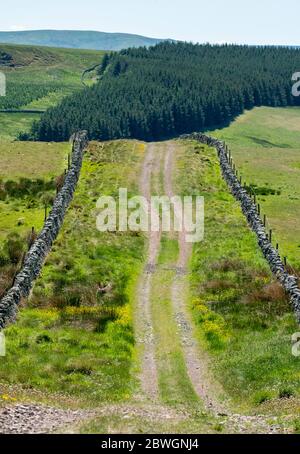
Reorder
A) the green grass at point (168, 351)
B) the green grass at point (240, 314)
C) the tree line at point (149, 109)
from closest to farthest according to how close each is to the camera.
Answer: the green grass at point (168, 351), the green grass at point (240, 314), the tree line at point (149, 109)

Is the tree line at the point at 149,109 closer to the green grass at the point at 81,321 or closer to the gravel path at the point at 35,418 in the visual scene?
the green grass at the point at 81,321

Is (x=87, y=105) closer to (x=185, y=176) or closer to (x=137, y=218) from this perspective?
(x=185, y=176)

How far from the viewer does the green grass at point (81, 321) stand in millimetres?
27188

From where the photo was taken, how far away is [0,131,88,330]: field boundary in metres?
32.7

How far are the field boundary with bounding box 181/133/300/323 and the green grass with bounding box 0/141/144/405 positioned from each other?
321 inches

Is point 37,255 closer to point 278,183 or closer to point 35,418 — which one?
point 35,418

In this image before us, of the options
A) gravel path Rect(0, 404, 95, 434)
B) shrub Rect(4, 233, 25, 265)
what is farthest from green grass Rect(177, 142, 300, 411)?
shrub Rect(4, 233, 25, 265)

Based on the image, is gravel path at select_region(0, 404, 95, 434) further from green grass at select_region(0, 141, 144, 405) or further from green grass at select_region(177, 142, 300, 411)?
green grass at select_region(177, 142, 300, 411)

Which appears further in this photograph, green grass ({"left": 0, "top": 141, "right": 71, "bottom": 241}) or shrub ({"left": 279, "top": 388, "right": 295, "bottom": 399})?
green grass ({"left": 0, "top": 141, "right": 71, "bottom": 241})

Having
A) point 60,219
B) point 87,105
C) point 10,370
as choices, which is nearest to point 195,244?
point 60,219

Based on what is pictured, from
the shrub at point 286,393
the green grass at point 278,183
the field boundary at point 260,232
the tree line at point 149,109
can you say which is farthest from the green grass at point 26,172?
the tree line at point 149,109

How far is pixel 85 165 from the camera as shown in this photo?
69688 mm

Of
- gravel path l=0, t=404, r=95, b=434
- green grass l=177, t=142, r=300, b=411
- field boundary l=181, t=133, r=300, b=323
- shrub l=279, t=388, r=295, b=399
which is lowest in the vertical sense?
gravel path l=0, t=404, r=95, b=434

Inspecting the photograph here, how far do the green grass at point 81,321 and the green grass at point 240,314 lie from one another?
4.01m
